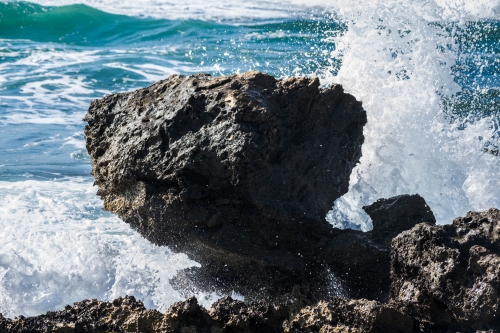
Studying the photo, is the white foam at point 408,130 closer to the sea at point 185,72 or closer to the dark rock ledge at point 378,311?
the sea at point 185,72

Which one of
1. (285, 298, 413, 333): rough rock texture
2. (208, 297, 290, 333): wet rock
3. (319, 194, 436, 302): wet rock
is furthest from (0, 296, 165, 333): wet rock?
(319, 194, 436, 302): wet rock

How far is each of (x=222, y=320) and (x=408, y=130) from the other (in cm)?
402

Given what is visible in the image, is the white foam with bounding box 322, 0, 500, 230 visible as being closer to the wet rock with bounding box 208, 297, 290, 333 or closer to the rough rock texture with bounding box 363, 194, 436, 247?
the rough rock texture with bounding box 363, 194, 436, 247

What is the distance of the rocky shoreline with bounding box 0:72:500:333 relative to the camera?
2727 mm

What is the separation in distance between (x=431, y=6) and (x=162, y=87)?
697cm

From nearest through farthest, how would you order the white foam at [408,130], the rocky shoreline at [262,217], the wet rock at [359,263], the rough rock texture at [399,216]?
the rocky shoreline at [262,217] → the wet rock at [359,263] → the rough rock texture at [399,216] → the white foam at [408,130]

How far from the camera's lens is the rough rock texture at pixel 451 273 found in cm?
263

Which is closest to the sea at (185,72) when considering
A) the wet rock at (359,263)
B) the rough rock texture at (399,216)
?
the wet rock at (359,263)

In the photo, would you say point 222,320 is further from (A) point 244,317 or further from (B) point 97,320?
(B) point 97,320

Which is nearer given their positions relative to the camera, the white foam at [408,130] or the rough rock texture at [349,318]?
the rough rock texture at [349,318]

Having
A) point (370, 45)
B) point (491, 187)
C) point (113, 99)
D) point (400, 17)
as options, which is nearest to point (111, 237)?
point (113, 99)

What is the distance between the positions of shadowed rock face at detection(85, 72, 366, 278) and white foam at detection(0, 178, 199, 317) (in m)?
0.74

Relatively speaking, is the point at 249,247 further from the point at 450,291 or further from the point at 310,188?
the point at 450,291

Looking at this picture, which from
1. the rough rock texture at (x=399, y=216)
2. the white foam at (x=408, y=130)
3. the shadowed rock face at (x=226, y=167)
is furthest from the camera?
the white foam at (x=408, y=130)
